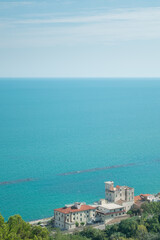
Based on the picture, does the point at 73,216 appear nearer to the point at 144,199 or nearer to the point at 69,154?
the point at 144,199

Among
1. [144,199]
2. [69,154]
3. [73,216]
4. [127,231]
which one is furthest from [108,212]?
[69,154]

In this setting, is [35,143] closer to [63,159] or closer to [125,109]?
[63,159]

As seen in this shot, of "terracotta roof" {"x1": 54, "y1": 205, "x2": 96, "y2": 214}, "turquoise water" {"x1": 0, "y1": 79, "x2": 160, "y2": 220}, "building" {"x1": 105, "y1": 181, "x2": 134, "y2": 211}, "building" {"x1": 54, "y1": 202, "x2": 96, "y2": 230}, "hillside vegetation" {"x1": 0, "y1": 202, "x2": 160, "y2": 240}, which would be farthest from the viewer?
"turquoise water" {"x1": 0, "y1": 79, "x2": 160, "y2": 220}

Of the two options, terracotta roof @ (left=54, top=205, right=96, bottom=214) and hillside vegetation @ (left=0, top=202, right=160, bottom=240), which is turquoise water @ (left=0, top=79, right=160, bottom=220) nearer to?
terracotta roof @ (left=54, top=205, right=96, bottom=214)

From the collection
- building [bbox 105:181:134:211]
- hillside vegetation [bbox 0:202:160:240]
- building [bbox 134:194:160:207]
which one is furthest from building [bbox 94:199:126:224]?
building [bbox 134:194:160:207]

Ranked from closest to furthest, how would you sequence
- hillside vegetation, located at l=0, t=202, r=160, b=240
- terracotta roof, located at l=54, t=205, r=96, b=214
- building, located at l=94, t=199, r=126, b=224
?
hillside vegetation, located at l=0, t=202, r=160, b=240
terracotta roof, located at l=54, t=205, r=96, b=214
building, located at l=94, t=199, r=126, b=224

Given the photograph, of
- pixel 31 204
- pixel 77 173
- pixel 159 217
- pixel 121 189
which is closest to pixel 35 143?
pixel 77 173
